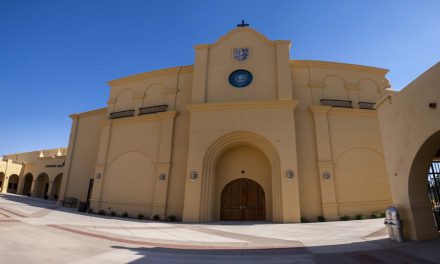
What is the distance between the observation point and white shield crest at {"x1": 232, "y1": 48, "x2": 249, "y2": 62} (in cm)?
1632

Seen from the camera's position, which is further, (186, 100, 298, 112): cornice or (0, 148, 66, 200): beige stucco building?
(0, 148, 66, 200): beige stucco building

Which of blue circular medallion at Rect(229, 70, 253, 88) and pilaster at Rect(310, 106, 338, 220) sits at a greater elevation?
blue circular medallion at Rect(229, 70, 253, 88)

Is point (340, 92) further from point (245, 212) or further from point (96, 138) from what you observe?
point (96, 138)

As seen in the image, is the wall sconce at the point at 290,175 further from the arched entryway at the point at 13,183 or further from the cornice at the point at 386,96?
the arched entryway at the point at 13,183

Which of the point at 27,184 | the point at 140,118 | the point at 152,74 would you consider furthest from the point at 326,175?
the point at 27,184

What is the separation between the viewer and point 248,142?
14742 mm

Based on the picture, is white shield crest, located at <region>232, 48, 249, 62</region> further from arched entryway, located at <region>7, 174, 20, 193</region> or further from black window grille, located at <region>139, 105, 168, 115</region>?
arched entryway, located at <region>7, 174, 20, 193</region>

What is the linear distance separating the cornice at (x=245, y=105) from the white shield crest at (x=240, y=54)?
384 cm

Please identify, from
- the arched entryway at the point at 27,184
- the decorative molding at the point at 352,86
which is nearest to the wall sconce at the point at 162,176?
the decorative molding at the point at 352,86

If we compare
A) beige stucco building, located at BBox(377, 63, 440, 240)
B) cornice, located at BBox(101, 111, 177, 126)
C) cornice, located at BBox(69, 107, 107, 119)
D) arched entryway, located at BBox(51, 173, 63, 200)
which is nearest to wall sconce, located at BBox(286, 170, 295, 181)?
Answer: beige stucco building, located at BBox(377, 63, 440, 240)

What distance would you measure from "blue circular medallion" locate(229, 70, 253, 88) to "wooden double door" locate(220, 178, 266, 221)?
21.3 feet

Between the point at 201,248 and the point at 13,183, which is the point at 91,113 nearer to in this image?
the point at 201,248

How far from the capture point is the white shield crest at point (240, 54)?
1632 centimetres

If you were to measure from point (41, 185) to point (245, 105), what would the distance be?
36359 mm
